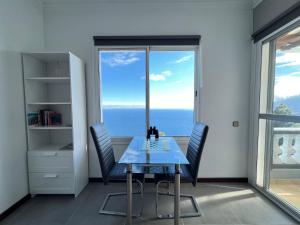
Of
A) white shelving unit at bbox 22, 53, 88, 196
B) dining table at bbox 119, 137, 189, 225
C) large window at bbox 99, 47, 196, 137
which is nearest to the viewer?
dining table at bbox 119, 137, 189, 225

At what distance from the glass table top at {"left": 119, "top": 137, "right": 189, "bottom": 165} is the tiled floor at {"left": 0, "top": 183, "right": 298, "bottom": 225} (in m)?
0.75

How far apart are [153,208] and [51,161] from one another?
1.47 metres

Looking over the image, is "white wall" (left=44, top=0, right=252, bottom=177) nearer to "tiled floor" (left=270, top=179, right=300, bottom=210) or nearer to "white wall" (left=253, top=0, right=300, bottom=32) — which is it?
"white wall" (left=253, top=0, right=300, bottom=32)

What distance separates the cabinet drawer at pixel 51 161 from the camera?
8.05ft

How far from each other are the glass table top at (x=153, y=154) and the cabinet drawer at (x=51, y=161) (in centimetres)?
93

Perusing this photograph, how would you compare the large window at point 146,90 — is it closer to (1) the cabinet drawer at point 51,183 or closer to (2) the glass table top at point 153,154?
(2) the glass table top at point 153,154

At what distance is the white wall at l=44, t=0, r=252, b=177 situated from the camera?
2805 mm

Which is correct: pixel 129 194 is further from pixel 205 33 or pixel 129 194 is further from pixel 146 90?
pixel 205 33

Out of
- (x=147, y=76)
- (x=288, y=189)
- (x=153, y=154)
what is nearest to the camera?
(x=153, y=154)

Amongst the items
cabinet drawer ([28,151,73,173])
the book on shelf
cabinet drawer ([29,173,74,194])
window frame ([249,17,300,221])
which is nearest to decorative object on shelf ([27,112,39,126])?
the book on shelf

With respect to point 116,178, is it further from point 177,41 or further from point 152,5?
point 152,5

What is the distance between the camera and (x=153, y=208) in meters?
2.25

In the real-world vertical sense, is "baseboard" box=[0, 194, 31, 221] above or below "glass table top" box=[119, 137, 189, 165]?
below

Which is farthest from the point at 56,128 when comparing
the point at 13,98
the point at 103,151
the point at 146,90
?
the point at 146,90
